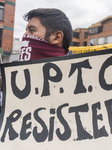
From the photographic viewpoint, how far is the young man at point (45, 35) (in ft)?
3.43

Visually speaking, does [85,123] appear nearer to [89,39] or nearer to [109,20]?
[109,20]

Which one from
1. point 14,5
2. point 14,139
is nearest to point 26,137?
point 14,139

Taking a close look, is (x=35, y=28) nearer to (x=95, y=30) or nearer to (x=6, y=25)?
(x=6, y=25)

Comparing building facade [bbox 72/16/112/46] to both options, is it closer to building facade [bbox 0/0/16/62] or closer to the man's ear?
building facade [bbox 0/0/16/62]

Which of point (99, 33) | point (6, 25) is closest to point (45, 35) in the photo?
point (6, 25)

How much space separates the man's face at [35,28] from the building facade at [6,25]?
41.1ft

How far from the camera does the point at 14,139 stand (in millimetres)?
823

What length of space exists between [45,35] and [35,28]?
83 mm

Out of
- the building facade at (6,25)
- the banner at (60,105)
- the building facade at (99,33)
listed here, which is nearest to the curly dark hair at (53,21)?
the banner at (60,105)

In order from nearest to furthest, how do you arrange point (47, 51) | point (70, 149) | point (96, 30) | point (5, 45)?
point (70, 149)
point (47, 51)
point (5, 45)
point (96, 30)

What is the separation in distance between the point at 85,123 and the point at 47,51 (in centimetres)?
50

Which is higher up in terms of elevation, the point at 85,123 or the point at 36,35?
the point at 36,35

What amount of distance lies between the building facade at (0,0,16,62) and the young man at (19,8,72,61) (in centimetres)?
1257

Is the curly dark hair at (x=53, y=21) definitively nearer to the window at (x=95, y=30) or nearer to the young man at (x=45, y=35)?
the young man at (x=45, y=35)
